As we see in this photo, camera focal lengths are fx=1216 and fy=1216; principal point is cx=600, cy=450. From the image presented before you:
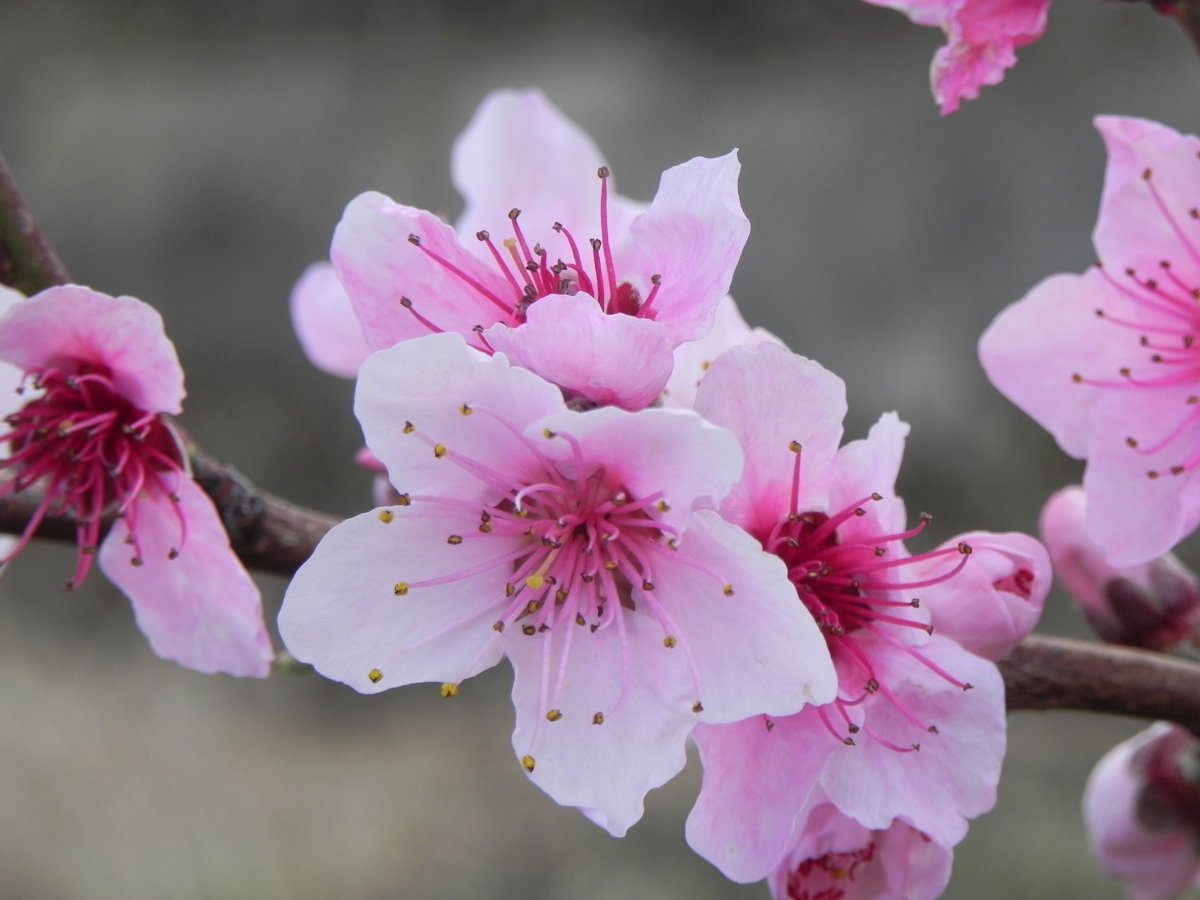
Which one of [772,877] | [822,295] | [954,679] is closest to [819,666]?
[954,679]

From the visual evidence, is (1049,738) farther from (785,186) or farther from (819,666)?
(819,666)

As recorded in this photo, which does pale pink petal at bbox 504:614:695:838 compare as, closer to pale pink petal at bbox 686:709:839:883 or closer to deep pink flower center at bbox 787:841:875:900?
pale pink petal at bbox 686:709:839:883

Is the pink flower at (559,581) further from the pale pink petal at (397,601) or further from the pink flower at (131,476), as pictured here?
the pink flower at (131,476)

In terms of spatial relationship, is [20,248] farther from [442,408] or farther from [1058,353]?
[1058,353]

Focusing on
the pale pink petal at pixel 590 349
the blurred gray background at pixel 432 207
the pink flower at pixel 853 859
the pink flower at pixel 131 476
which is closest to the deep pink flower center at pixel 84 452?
the pink flower at pixel 131 476

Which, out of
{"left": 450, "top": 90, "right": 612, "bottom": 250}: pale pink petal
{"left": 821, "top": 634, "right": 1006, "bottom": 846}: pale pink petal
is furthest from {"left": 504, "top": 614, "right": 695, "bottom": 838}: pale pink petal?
{"left": 450, "top": 90, "right": 612, "bottom": 250}: pale pink petal
